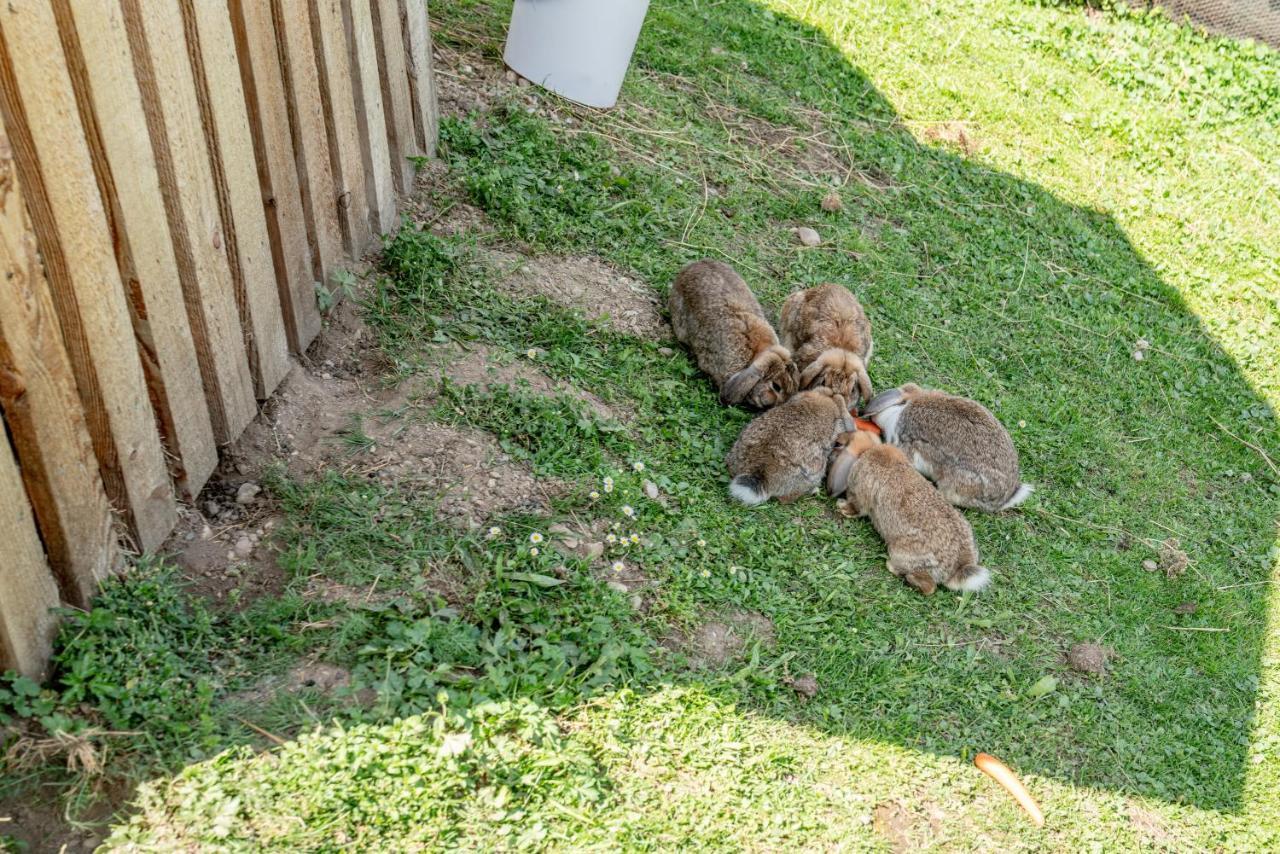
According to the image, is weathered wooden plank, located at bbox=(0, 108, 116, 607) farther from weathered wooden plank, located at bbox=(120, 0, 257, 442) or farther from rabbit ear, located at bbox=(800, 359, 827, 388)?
rabbit ear, located at bbox=(800, 359, 827, 388)

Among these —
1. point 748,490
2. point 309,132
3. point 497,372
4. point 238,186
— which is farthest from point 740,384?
point 238,186

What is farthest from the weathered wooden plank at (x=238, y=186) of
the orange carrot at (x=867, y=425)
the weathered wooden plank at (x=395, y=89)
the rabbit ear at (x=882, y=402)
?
the rabbit ear at (x=882, y=402)

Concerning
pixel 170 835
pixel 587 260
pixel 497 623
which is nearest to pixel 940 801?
pixel 497 623

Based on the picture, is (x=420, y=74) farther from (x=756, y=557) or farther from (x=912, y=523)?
(x=912, y=523)

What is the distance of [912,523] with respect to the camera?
465 cm

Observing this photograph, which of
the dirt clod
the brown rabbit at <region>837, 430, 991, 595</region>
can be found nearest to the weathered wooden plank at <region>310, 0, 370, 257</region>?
the brown rabbit at <region>837, 430, 991, 595</region>

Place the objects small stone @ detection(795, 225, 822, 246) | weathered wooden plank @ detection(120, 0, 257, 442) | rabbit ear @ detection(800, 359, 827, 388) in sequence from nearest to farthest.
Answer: weathered wooden plank @ detection(120, 0, 257, 442) → rabbit ear @ detection(800, 359, 827, 388) → small stone @ detection(795, 225, 822, 246)

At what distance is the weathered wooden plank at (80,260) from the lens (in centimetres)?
261

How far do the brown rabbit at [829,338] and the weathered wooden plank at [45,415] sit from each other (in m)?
3.44

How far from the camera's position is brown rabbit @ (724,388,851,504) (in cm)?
468

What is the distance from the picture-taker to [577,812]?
10.4 ft

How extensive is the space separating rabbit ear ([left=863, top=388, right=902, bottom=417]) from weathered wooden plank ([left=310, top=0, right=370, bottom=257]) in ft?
8.67

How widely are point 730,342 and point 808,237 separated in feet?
5.80

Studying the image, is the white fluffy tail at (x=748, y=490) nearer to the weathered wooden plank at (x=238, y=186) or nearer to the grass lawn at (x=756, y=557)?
the grass lawn at (x=756, y=557)
